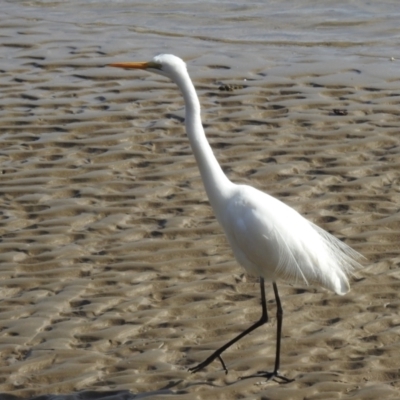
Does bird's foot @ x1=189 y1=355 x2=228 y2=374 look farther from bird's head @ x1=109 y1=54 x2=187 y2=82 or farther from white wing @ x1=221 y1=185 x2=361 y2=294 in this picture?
bird's head @ x1=109 y1=54 x2=187 y2=82

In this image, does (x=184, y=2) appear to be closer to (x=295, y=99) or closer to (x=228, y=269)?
(x=295, y=99)

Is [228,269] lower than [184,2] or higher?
lower

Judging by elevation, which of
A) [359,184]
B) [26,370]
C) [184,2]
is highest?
[184,2]

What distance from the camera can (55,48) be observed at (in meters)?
8.99

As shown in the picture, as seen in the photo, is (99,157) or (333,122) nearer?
(99,157)

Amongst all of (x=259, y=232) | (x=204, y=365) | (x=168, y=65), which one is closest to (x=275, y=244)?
(x=259, y=232)

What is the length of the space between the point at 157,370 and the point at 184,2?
776cm

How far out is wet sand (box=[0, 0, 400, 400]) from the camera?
433 centimetres

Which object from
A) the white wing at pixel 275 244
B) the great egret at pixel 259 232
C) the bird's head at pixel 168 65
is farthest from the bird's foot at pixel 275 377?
the bird's head at pixel 168 65

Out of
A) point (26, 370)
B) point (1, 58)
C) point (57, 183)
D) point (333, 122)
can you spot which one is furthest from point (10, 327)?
point (1, 58)

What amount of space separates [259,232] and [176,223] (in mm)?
1462

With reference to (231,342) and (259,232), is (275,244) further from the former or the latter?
(231,342)

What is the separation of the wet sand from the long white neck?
692 mm

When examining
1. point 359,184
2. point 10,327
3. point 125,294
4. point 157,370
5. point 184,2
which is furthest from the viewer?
point 184,2
